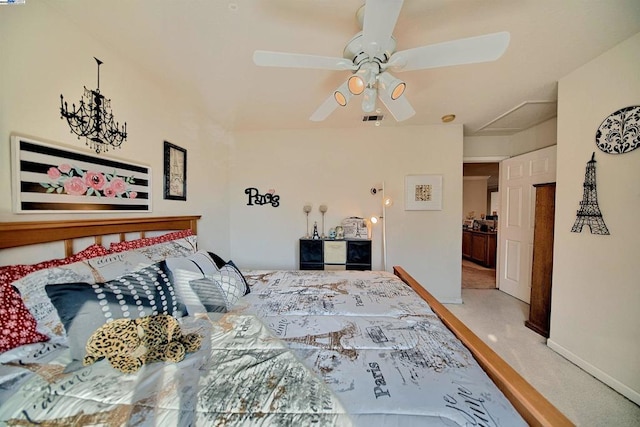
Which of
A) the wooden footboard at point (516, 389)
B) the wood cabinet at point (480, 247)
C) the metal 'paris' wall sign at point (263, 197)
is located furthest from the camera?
the wood cabinet at point (480, 247)

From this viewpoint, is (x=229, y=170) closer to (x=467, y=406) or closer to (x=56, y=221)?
(x=56, y=221)

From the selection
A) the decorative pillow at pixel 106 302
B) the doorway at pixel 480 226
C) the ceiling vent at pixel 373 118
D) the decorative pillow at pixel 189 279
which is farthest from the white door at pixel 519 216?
the decorative pillow at pixel 106 302

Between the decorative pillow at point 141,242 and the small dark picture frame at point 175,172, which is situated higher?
the small dark picture frame at point 175,172

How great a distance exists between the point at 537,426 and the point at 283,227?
9.83 ft

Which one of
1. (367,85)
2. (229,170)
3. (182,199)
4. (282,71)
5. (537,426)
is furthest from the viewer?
(229,170)

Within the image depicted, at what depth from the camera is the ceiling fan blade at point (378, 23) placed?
3.10ft

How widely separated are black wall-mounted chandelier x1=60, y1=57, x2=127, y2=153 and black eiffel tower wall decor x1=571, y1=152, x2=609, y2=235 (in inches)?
146

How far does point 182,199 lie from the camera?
233 centimetres

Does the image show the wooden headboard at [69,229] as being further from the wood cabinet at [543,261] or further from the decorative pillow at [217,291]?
the wood cabinet at [543,261]

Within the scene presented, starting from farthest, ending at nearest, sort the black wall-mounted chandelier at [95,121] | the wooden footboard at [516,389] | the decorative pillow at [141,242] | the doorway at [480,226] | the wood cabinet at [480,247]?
the wood cabinet at [480,247] < the doorway at [480,226] < the decorative pillow at [141,242] < the black wall-mounted chandelier at [95,121] < the wooden footboard at [516,389]

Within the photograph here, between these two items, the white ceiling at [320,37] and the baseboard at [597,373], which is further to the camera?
the baseboard at [597,373]

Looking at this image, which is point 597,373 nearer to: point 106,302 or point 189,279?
point 189,279

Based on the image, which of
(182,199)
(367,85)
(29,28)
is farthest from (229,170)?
(367,85)

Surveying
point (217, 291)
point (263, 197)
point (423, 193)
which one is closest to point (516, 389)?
point (217, 291)
